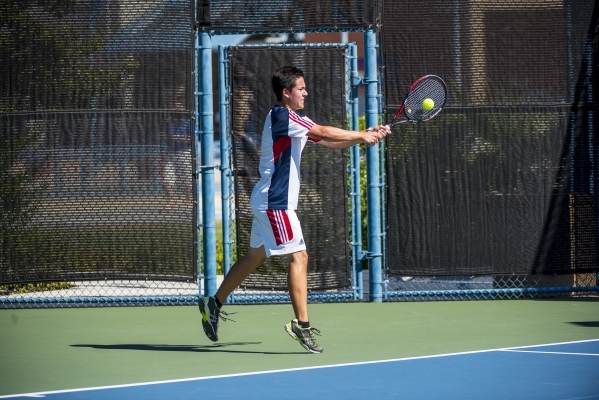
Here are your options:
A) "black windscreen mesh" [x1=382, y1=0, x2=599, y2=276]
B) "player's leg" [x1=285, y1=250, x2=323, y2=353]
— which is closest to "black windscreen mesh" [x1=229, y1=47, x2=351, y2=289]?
"black windscreen mesh" [x1=382, y1=0, x2=599, y2=276]

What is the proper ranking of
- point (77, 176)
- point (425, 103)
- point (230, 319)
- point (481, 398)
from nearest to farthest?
point (481, 398), point (425, 103), point (230, 319), point (77, 176)

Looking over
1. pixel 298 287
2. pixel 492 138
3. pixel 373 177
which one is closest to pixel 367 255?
pixel 373 177

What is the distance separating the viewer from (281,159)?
6.73 metres

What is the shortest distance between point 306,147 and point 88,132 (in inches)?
71.5

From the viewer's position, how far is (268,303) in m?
9.27

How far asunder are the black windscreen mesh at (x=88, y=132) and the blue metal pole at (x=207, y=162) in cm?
22

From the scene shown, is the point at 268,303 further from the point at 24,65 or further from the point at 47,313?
the point at 24,65

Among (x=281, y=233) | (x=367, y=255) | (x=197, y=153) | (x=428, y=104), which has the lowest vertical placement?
(x=367, y=255)

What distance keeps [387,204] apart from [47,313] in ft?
9.78

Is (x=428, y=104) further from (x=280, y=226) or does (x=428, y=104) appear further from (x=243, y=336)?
(x=243, y=336)

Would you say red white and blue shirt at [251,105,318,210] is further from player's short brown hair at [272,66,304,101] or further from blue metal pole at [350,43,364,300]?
blue metal pole at [350,43,364,300]

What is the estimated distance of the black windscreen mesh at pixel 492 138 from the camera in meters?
8.93

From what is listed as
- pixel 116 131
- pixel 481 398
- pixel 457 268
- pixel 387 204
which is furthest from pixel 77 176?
pixel 481 398

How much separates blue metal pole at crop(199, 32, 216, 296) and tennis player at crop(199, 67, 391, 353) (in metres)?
2.21
